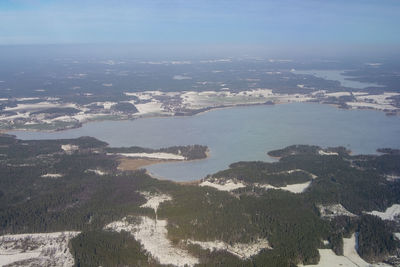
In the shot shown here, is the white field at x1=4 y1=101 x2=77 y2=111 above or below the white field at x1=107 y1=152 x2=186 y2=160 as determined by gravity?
below

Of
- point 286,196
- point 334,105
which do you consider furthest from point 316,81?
point 286,196

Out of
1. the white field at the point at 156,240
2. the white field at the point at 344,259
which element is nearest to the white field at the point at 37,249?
the white field at the point at 156,240

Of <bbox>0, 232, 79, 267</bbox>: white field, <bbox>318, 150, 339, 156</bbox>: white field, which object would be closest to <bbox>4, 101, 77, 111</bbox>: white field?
<bbox>318, 150, 339, 156</bbox>: white field

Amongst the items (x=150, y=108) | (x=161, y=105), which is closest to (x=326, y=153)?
(x=150, y=108)

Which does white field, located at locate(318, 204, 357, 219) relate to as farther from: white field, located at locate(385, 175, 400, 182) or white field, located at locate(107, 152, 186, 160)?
white field, located at locate(107, 152, 186, 160)

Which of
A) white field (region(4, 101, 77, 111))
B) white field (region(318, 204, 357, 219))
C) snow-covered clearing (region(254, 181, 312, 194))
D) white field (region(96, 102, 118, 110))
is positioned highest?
white field (region(318, 204, 357, 219))

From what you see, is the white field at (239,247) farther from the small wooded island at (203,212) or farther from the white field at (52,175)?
the white field at (52,175)

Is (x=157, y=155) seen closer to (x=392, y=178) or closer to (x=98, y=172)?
(x=98, y=172)

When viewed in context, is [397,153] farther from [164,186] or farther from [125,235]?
[125,235]
